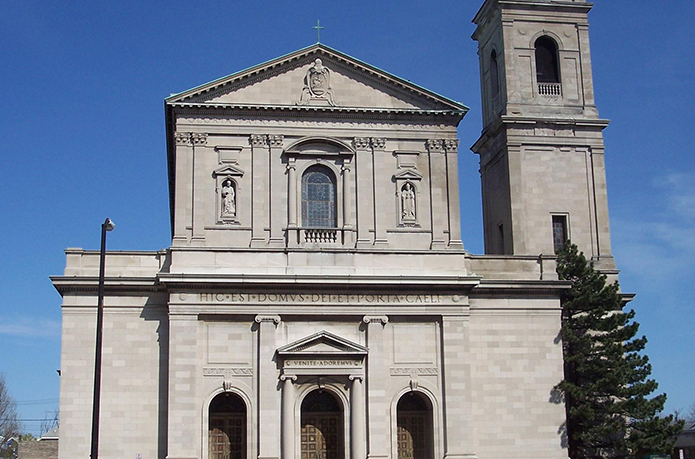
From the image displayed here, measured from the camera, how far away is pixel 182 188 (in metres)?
33.8

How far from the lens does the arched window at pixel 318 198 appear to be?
114ft

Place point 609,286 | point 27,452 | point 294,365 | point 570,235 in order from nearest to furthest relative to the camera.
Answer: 1. point 294,365
2. point 609,286
3. point 570,235
4. point 27,452

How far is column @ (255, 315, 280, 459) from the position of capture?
1257 inches

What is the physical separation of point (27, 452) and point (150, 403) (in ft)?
108

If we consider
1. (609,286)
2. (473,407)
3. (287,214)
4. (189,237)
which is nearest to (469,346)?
(473,407)

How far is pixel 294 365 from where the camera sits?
32.6m

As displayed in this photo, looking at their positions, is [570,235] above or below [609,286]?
Answer: above

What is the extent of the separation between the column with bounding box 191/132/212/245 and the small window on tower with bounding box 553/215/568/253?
14573 millimetres

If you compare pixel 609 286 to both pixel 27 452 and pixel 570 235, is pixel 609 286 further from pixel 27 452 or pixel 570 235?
pixel 27 452

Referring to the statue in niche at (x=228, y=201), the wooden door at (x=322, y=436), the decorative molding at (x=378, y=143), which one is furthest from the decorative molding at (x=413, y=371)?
the decorative molding at (x=378, y=143)

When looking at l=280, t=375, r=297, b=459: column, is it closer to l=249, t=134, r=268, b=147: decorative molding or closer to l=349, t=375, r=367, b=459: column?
l=349, t=375, r=367, b=459: column

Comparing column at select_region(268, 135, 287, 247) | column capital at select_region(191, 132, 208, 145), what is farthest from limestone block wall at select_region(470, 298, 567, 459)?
column capital at select_region(191, 132, 208, 145)

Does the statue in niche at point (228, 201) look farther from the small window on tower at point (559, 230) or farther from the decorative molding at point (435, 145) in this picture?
the small window on tower at point (559, 230)

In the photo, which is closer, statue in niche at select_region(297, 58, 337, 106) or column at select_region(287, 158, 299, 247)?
Answer: column at select_region(287, 158, 299, 247)
